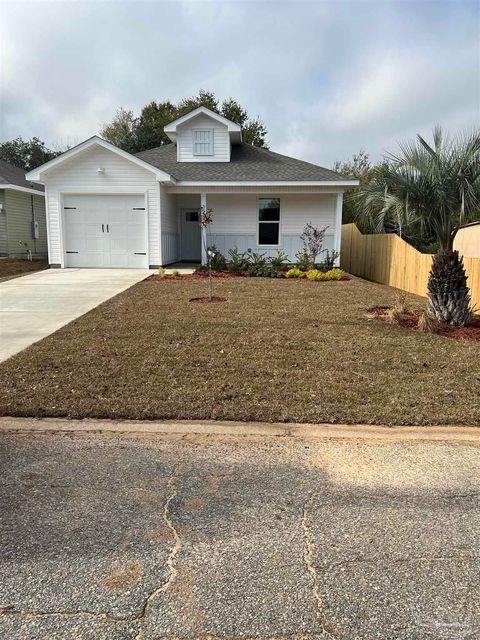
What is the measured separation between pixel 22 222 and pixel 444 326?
1910 cm

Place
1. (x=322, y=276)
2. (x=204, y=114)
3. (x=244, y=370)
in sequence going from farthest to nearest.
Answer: (x=204, y=114)
(x=322, y=276)
(x=244, y=370)

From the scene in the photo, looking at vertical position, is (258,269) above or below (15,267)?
above

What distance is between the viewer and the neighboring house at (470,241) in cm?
1534

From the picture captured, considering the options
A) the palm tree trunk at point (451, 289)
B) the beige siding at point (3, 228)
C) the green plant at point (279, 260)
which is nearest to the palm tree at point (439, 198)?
the palm tree trunk at point (451, 289)

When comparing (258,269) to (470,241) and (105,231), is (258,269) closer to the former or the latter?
(105,231)

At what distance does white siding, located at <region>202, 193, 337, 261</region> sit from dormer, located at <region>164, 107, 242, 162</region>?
1.97m

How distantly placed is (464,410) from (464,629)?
2.73 meters

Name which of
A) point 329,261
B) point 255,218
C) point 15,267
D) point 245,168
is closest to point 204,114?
point 245,168

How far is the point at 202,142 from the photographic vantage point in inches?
723

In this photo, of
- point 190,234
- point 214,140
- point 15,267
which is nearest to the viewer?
point 15,267

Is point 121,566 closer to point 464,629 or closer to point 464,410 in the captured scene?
point 464,629

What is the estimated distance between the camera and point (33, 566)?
7.66ft

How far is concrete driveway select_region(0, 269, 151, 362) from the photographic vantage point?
7164mm

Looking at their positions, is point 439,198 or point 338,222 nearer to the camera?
point 439,198
